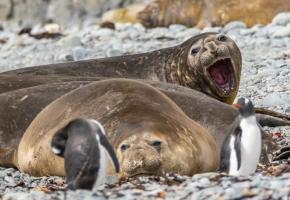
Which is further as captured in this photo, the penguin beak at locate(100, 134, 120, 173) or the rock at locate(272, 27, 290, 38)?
the rock at locate(272, 27, 290, 38)

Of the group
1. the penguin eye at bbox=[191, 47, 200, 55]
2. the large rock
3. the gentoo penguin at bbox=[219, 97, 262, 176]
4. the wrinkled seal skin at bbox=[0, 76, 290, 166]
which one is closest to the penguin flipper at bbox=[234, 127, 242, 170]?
the gentoo penguin at bbox=[219, 97, 262, 176]

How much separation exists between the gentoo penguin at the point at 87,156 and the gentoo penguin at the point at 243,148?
32.9 inches

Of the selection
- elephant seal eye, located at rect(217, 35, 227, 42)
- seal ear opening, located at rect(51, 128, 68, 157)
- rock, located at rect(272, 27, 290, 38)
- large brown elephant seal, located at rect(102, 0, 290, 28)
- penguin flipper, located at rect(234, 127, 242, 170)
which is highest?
large brown elephant seal, located at rect(102, 0, 290, 28)

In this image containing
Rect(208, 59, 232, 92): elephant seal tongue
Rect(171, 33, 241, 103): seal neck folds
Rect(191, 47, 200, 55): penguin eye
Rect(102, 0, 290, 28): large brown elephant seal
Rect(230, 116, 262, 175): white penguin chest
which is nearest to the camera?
Rect(230, 116, 262, 175): white penguin chest

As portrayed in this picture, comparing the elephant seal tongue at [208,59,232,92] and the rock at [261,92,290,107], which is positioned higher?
the elephant seal tongue at [208,59,232,92]

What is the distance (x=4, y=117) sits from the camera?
25.8ft

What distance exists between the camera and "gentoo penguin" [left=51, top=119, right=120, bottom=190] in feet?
17.3

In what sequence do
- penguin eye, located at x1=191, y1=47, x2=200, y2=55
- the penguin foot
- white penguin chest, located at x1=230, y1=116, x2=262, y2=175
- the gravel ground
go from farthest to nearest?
penguin eye, located at x1=191, y1=47, x2=200, y2=55, the penguin foot, white penguin chest, located at x1=230, y1=116, x2=262, y2=175, the gravel ground

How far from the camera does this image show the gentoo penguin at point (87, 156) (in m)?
5.27

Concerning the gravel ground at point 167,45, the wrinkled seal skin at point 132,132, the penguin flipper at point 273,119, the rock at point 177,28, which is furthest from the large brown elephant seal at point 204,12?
the wrinkled seal skin at point 132,132

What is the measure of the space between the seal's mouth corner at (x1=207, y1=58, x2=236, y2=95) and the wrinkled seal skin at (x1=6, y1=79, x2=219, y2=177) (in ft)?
10.4

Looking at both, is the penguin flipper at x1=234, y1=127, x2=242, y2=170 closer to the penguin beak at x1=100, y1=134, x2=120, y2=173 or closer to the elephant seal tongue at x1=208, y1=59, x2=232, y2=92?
the penguin beak at x1=100, y1=134, x2=120, y2=173

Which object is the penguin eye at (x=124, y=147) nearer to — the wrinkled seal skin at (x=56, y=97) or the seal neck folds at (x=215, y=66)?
the wrinkled seal skin at (x=56, y=97)

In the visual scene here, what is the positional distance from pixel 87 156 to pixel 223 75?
16.3 feet
